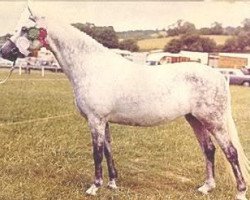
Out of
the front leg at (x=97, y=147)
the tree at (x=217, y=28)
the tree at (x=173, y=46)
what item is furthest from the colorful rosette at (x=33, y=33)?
the tree at (x=217, y=28)

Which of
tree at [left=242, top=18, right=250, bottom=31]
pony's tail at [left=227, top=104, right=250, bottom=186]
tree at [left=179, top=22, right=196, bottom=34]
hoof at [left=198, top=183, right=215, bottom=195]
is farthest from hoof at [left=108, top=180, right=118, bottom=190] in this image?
tree at [left=242, top=18, right=250, bottom=31]

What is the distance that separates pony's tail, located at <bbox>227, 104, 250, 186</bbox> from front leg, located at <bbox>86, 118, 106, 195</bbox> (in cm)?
33

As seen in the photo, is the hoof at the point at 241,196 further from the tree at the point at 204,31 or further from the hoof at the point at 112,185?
the tree at the point at 204,31

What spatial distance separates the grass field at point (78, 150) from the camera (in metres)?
1.28

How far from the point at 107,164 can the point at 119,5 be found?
0.44 m

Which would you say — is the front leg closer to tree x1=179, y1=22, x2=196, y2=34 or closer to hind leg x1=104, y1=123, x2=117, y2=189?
hind leg x1=104, y1=123, x2=117, y2=189

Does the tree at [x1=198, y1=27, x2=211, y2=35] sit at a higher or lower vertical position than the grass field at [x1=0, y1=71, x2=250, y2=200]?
higher

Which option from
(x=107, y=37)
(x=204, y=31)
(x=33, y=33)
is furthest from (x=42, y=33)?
(x=204, y=31)

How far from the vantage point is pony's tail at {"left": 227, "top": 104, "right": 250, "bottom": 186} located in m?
1.29

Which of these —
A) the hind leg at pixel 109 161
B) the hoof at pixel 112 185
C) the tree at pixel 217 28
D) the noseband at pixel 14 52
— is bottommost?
the hoof at pixel 112 185

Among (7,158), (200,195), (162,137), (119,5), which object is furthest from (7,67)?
(200,195)

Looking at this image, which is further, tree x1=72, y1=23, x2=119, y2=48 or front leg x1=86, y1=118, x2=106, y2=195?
tree x1=72, y1=23, x2=119, y2=48

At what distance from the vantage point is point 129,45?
1347 millimetres

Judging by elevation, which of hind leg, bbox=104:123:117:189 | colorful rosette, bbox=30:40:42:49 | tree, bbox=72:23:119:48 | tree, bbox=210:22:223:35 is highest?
tree, bbox=210:22:223:35
